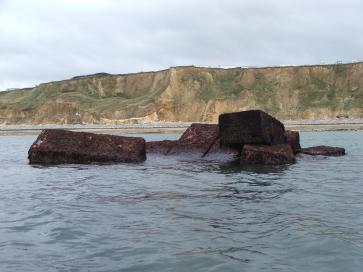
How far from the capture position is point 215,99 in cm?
11000

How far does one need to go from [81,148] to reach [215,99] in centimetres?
9399

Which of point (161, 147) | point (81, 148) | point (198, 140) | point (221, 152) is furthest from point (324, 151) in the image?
point (81, 148)

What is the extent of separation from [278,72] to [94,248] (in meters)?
114

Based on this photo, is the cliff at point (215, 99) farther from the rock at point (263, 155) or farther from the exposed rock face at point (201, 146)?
the rock at point (263, 155)

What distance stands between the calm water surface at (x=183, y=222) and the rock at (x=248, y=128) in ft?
8.54

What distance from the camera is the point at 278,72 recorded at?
117 meters

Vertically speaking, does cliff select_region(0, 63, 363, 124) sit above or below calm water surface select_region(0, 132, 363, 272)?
above

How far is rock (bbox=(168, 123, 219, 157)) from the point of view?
18453 mm

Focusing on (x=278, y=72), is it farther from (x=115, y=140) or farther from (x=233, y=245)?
(x=233, y=245)

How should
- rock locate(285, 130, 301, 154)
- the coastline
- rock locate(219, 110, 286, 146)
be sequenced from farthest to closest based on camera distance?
the coastline → rock locate(285, 130, 301, 154) → rock locate(219, 110, 286, 146)

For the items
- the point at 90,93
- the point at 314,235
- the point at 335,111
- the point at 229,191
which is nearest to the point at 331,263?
the point at 314,235

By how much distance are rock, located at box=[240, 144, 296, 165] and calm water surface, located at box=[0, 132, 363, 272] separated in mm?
2300

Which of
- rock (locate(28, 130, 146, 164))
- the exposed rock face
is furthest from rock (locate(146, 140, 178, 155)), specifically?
rock (locate(28, 130, 146, 164))

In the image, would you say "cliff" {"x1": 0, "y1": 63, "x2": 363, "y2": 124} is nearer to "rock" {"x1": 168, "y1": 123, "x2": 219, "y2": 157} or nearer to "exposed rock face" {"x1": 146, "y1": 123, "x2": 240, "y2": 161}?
"exposed rock face" {"x1": 146, "y1": 123, "x2": 240, "y2": 161}
